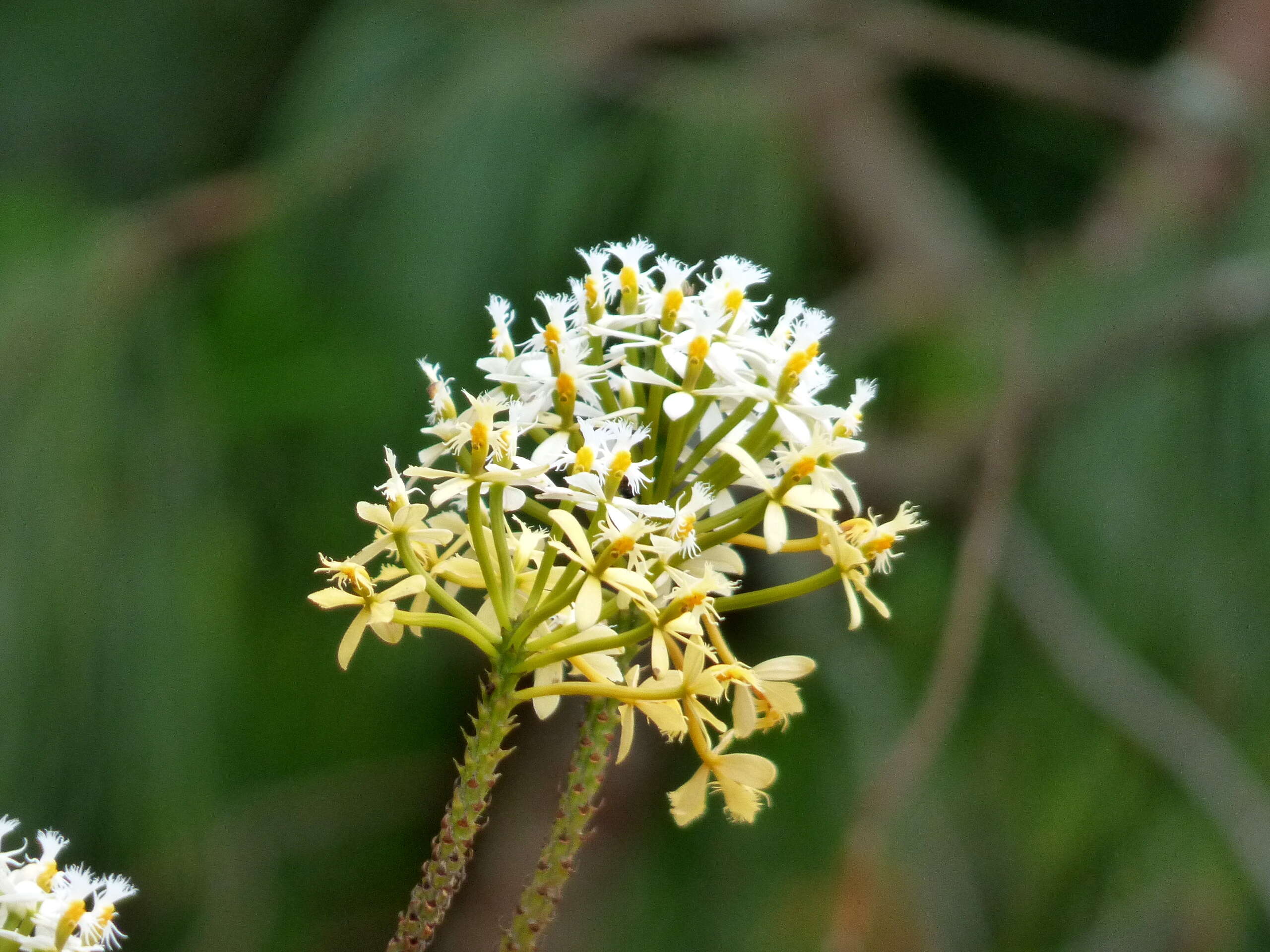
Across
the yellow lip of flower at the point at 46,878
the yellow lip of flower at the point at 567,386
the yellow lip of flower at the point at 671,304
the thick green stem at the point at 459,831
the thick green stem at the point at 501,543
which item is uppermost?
the yellow lip of flower at the point at 671,304

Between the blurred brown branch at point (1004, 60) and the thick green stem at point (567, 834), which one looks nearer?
the thick green stem at point (567, 834)

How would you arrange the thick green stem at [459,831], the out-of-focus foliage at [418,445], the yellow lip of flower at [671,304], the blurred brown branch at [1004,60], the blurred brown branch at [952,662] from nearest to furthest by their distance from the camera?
the thick green stem at [459,831] < the yellow lip of flower at [671,304] < the blurred brown branch at [952,662] < the out-of-focus foliage at [418,445] < the blurred brown branch at [1004,60]

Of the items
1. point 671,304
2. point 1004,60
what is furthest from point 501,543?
point 1004,60

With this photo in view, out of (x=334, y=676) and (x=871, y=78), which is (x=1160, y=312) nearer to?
(x=871, y=78)

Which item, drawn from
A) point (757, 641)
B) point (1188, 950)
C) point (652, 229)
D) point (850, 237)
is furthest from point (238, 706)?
point (1188, 950)

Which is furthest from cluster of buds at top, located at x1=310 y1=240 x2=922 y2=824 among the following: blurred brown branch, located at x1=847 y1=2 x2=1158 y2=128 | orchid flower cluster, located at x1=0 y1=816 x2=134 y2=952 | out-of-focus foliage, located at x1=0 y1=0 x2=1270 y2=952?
blurred brown branch, located at x1=847 y1=2 x2=1158 y2=128

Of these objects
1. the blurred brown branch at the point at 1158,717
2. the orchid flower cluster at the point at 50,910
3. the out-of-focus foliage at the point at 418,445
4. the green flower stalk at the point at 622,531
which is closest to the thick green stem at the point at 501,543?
the green flower stalk at the point at 622,531

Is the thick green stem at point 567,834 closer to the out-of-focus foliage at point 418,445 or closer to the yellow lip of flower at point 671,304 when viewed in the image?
the yellow lip of flower at point 671,304
